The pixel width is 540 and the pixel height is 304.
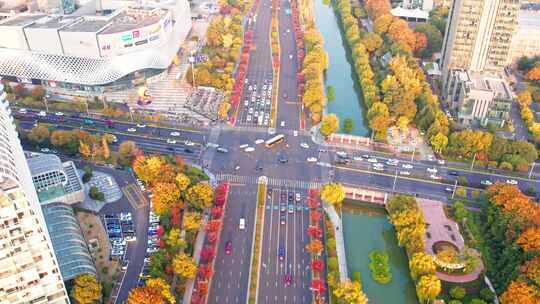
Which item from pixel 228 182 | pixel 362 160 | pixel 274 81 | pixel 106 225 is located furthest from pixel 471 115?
pixel 106 225

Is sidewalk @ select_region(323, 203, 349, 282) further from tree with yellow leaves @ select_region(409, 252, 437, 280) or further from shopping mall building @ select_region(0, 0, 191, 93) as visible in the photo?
shopping mall building @ select_region(0, 0, 191, 93)

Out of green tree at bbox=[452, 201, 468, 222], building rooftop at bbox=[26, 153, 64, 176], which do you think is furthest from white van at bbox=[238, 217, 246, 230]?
green tree at bbox=[452, 201, 468, 222]

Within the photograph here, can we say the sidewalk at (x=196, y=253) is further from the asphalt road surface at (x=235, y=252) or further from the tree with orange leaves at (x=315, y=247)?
the tree with orange leaves at (x=315, y=247)

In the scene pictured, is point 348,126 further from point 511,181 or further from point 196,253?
point 196,253

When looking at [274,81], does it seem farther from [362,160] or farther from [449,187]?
[449,187]

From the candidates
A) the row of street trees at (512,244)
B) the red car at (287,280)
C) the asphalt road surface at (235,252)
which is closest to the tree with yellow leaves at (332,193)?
the asphalt road surface at (235,252)
